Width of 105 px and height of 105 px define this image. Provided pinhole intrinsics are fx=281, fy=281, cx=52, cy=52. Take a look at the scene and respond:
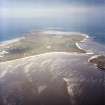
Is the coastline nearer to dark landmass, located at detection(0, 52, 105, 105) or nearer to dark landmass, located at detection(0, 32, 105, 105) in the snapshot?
dark landmass, located at detection(0, 32, 105, 105)

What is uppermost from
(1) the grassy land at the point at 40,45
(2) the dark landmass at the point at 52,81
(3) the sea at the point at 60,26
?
(3) the sea at the point at 60,26

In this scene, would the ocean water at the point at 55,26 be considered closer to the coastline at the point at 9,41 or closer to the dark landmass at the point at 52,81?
the coastline at the point at 9,41

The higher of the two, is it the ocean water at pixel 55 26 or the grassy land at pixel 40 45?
the ocean water at pixel 55 26

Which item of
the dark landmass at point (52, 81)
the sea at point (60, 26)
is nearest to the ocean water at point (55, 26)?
the sea at point (60, 26)

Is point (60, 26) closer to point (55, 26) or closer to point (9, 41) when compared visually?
point (55, 26)

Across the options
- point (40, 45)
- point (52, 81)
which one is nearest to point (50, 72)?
point (52, 81)

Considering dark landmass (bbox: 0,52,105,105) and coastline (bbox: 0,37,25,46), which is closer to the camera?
dark landmass (bbox: 0,52,105,105)

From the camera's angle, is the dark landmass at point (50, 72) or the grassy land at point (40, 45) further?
the grassy land at point (40, 45)

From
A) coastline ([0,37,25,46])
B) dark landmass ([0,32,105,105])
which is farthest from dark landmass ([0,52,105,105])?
coastline ([0,37,25,46])
